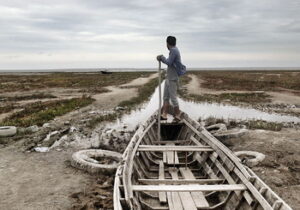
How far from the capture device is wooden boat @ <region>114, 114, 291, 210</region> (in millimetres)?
4879

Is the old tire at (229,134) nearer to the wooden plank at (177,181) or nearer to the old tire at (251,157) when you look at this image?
the old tire at (251,157)

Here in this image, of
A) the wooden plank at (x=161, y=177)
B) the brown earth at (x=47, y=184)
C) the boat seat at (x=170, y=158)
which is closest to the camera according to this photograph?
the wooden plank at (x=161, y=177)

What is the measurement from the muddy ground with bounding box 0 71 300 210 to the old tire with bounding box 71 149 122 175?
18cm

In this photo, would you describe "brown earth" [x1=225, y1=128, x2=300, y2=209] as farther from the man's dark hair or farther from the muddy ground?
the man's dark hair

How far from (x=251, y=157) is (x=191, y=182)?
375cm

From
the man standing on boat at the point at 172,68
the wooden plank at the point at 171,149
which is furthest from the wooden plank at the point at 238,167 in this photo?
the man standing on boat at the point at 172,68

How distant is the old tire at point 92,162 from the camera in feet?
25.9

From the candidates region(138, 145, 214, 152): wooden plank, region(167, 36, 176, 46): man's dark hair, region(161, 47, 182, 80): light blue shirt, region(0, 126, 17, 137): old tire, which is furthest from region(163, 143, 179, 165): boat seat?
region(0, 126, 17, 137): old tire

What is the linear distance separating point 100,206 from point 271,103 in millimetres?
20012

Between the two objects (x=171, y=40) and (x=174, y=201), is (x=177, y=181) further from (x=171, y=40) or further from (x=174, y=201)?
(x=171, y=40)

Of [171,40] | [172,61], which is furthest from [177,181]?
[171,40]

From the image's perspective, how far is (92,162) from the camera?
858 cm

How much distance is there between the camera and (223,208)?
18.6 ft

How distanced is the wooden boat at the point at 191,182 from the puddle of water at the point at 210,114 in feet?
20.3
